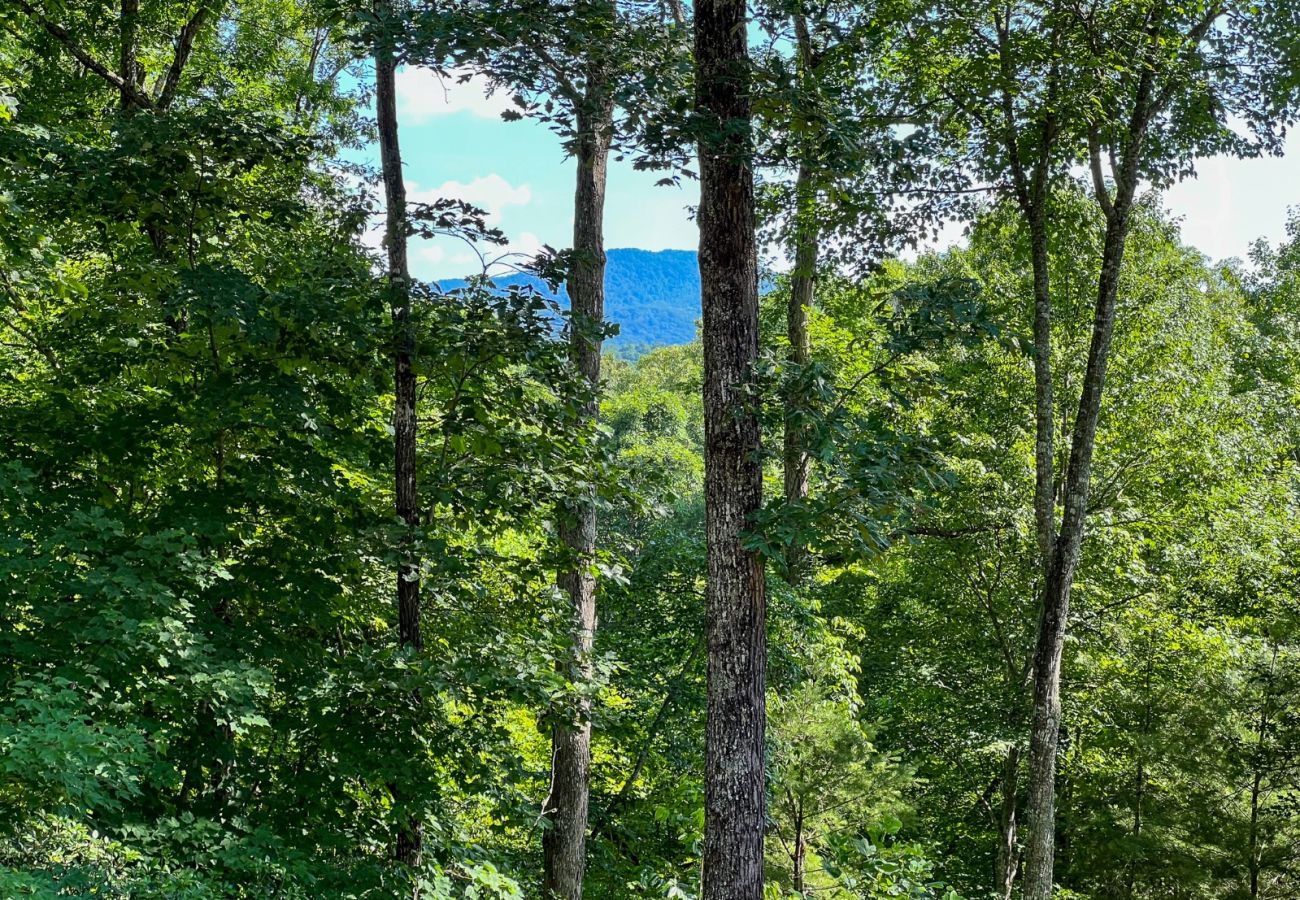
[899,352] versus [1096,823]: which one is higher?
[899,352]

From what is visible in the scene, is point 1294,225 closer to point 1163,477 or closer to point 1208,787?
point 1163,477

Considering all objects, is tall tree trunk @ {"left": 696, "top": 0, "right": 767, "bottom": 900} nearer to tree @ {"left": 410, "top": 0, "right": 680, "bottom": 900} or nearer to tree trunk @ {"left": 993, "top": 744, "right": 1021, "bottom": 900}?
tree @ {"left": 410, "top": 0, "right": 680, "bottom": 900}

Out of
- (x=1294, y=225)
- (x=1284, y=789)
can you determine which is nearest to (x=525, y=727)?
(x=1284, y=789)

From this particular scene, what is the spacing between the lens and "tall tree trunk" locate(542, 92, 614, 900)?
6215 millimetres

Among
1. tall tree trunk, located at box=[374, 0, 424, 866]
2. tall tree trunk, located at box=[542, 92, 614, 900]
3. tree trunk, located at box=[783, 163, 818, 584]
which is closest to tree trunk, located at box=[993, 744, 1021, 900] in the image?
tree trunk, located at box=[783, 163, 818, 584]

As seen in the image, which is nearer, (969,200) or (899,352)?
(899,352)

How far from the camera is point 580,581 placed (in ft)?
22.9

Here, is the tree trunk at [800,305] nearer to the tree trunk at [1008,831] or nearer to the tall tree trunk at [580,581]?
the tall tree trunk at [580,581]

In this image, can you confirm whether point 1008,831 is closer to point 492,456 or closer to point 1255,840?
point 1255,840

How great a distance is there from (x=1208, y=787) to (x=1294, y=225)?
21073 mm

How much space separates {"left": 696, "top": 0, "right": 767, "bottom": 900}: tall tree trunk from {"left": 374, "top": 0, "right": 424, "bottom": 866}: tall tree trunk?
1.66 m

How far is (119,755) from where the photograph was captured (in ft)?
10.9

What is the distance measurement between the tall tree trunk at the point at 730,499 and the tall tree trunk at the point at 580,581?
94 cm

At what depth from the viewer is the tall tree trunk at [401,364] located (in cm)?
489
